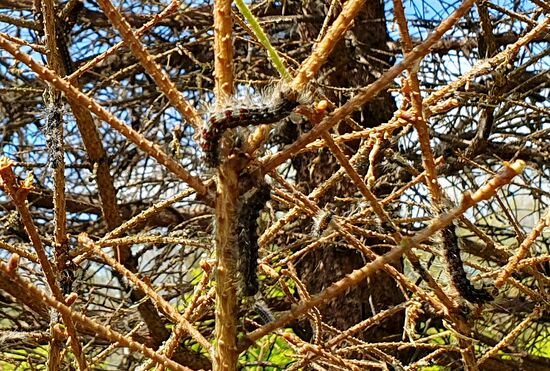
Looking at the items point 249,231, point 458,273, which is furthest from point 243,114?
point 458,273

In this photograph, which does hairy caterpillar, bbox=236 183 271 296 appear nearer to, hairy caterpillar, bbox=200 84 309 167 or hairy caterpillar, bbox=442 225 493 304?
hairy caterpillar, bbox=200 84 309 167

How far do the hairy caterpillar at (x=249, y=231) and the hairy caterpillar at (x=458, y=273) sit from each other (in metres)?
0.39

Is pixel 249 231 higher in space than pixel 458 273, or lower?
higher

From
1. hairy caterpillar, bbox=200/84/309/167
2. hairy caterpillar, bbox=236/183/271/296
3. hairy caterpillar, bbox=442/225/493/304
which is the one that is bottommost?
hairy caterpillar, bbox=442/225/493/304

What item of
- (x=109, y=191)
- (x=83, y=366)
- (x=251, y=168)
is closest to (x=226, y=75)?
(x=251, y=168)

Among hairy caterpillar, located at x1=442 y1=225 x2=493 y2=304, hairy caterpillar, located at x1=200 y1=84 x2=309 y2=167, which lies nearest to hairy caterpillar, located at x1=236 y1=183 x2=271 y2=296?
hairy caterpillar, located at x1=200 y1=84 x2=309 y2=167

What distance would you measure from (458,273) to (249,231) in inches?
16.4

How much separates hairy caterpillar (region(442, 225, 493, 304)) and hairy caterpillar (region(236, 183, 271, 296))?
39 centimetres

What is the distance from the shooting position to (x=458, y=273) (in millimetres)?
1121

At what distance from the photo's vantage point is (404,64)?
0.76 m

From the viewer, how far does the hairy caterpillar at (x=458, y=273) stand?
111 cm

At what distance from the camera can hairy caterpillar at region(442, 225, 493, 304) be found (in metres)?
1.11

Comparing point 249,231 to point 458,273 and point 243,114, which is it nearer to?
point 243,114

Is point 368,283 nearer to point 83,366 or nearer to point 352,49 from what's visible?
point 352,49
